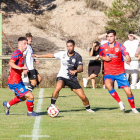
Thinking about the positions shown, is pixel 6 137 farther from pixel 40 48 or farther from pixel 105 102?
pixel 40 48

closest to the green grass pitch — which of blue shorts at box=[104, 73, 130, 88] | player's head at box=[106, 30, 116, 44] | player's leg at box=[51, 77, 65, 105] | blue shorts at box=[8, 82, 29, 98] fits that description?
player's leg at box=[51, 77, 65, 105]

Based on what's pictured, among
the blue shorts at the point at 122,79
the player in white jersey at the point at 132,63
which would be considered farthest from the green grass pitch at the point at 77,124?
the player in white jersey at the point at 132,63

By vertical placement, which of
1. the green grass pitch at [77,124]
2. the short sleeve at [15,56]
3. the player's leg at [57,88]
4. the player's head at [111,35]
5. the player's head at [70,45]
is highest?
the player's head at [111,35]

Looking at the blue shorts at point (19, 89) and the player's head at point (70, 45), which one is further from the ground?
the player's head at point (70, 45)

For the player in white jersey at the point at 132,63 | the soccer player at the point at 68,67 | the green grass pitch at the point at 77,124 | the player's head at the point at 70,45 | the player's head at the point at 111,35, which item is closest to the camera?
the green grass pitch at the point at 77,124

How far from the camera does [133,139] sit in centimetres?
632

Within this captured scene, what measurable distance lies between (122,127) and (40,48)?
2179 cm

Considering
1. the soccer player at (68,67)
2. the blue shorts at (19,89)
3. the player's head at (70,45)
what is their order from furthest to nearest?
the soccer player at (68,67) < the player's head at (70,45) < the blue shorts at (19,89)

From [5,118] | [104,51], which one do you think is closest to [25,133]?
[5,118]

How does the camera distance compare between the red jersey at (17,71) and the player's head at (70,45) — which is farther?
the player's head at (70,45)

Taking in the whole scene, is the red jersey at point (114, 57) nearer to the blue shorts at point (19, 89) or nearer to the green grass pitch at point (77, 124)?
the green grass pitch at point (77, 124)

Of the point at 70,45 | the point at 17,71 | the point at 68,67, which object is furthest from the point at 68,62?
the point at 17,71

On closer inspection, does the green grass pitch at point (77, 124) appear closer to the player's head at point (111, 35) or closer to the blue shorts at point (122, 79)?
the blue shorts at point (122, 79)

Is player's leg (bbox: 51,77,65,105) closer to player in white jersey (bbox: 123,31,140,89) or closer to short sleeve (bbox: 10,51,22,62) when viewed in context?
short sleeve (bbox: 10,51,22,62)
